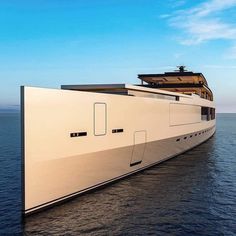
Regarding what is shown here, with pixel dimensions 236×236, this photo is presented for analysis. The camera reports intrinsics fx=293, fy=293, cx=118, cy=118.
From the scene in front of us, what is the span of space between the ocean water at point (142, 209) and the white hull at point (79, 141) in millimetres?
659

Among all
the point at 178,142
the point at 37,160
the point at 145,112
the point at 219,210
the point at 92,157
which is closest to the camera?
the point at 37,160

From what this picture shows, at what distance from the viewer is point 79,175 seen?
1120 cm

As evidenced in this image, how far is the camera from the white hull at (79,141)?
31.1ft

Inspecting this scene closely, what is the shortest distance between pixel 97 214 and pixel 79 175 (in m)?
1.85

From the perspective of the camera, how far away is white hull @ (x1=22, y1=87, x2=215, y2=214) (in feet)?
31.1

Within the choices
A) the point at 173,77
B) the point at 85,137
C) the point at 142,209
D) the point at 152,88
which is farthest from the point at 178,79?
the point at 142,209

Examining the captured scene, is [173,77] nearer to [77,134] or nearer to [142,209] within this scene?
[77,134]

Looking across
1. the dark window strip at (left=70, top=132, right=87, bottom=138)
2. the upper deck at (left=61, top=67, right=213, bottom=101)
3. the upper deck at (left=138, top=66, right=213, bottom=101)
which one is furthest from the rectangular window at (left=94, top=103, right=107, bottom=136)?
the upper deck at (left=138, top=66, right=213, bottom=101)

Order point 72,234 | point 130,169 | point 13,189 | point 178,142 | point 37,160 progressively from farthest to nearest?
point 178,142, point 130,169, point 13,189, point 37,160, point 72,234

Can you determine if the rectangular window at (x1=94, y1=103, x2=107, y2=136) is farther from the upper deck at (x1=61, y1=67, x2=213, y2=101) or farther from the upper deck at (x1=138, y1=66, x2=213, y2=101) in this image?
the upper deck at (x1=138, y1=66, x2=213, y2=101)

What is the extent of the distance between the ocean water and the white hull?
0.66m

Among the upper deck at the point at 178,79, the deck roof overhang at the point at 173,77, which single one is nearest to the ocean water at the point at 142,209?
the upper deck at the point at 178,79

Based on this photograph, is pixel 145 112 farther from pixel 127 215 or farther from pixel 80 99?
pixel 127 215

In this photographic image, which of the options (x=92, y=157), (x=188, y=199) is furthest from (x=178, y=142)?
(x=92, y=157)
